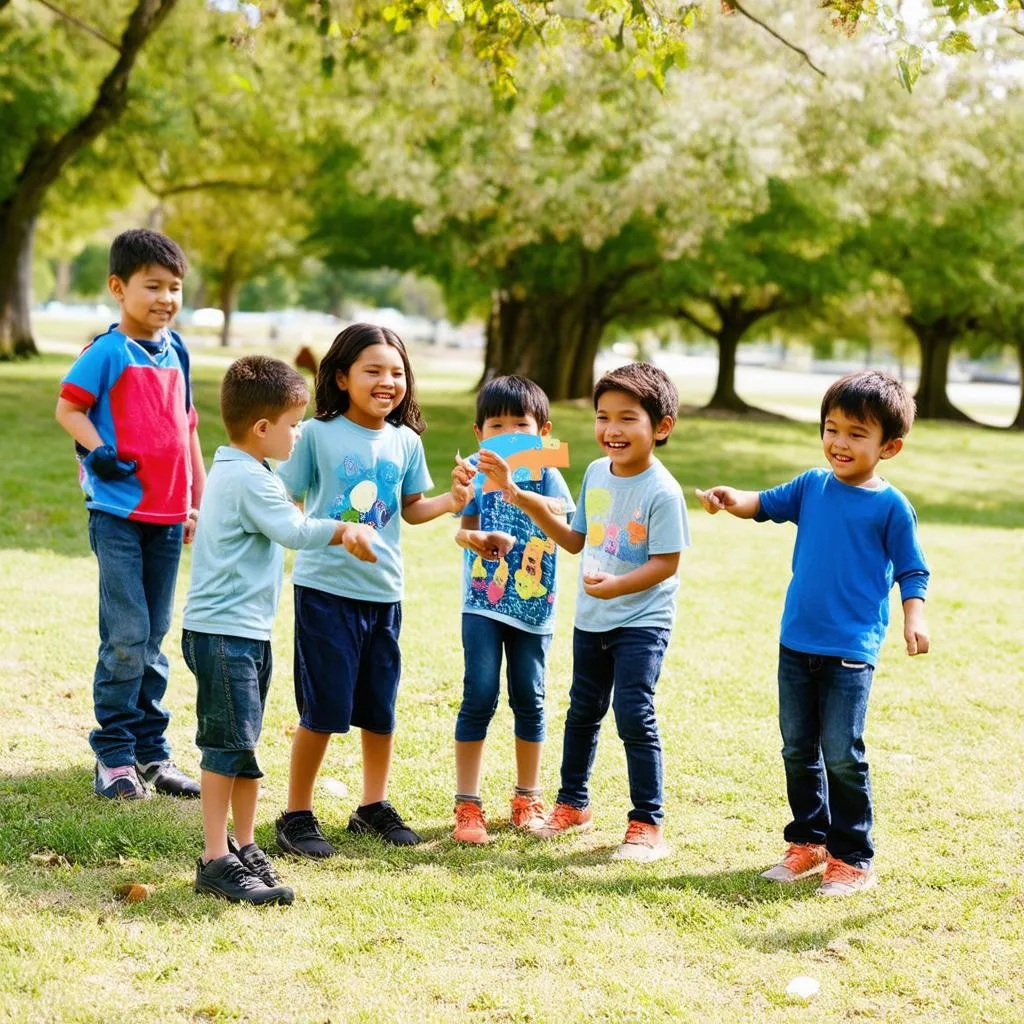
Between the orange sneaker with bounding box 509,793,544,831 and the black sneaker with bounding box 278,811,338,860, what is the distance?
0.72 meters

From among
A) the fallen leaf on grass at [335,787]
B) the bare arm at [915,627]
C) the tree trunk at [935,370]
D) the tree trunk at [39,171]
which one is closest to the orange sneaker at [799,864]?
the bare arm at [915,627]

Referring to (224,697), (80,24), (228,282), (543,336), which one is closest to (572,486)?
(80,24)

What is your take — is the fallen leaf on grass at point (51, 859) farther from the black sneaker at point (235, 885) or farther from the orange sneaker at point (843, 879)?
the orange sneaker at point (843, 879)

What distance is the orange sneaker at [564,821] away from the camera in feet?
15.8

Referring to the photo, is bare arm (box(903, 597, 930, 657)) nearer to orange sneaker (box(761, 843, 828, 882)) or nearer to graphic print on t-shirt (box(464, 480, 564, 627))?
orange sneaker (box(761, 843, 828, 882))

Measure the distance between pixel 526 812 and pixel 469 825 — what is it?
0.82 ft

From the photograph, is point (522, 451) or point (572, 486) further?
point (572, 486)

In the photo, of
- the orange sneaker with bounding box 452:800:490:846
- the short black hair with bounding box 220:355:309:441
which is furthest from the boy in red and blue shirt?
the orange sneaker with bounding box 452:800:490:846

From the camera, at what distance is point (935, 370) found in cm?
4147

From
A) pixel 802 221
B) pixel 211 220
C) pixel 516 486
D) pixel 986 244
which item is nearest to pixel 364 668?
pixel 516 486

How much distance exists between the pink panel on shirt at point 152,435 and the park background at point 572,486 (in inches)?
44.0

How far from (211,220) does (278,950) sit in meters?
40.0

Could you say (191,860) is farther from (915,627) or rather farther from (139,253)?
(915,627)

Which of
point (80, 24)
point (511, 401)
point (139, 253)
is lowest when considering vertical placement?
point (511, 401)
